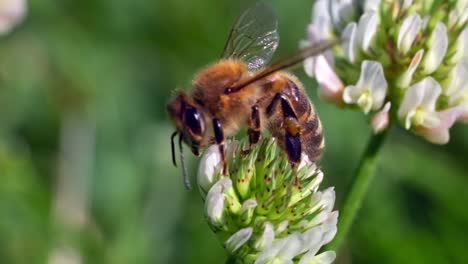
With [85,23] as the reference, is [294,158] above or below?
below

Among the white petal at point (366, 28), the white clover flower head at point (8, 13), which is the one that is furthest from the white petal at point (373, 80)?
the white clover flower head at point (8, 13)

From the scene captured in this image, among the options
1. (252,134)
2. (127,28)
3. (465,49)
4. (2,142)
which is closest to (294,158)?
(252,134)

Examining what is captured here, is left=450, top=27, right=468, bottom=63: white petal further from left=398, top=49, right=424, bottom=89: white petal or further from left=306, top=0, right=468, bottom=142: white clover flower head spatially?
left=398, top=49, right=424, bottom=89: white petal

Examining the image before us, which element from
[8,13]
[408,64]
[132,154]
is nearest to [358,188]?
[408,64]

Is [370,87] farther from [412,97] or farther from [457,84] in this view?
[457,84]

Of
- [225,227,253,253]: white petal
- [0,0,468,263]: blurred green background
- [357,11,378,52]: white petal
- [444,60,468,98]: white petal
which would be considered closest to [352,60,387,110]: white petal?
[357,11,378,52]: white petal

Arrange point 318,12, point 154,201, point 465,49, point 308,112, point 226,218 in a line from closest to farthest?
1. point 226,218
2. point 308,112
3. point 465,49
4. point 318,12
5. point 154,201

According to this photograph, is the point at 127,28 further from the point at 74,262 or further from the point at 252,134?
the point at 252,134
